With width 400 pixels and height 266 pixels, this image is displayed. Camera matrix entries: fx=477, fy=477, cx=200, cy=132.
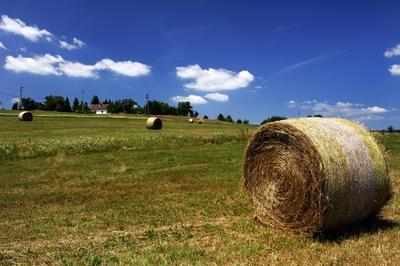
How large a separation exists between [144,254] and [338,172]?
11.6ft

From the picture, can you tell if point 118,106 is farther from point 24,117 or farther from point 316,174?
point 316,174

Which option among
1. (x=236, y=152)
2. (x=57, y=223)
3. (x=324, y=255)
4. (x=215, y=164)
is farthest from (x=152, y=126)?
(x=324, y=255)

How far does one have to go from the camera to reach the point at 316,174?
8.32 metres

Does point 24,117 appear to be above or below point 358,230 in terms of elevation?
above

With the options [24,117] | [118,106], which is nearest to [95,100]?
[118,106]

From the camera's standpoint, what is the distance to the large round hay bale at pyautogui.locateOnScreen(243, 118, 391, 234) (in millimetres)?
8195

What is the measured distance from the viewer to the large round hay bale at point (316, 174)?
8.20m

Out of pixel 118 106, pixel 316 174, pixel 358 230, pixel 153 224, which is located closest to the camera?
pixel 316 174

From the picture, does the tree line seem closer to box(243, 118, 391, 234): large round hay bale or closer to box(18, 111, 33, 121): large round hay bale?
box(18, 111, 33, 121): large round hay bale

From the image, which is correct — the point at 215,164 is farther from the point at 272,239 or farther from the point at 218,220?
the point at 272,239

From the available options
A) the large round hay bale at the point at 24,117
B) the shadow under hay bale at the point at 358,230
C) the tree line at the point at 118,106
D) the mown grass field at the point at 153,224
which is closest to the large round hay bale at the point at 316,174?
the shadow under hay bale at the point at 358,230

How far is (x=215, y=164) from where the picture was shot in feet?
64.7

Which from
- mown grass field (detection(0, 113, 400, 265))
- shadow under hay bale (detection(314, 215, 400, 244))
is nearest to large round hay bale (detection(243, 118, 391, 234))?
shadow under hay bale (detection(314, 215, 400, 244))

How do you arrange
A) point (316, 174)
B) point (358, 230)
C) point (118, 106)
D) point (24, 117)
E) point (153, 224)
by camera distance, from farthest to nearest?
point (118, 106), point (24, 117), point (153, 224), point (358, 230), point (316, 174)
